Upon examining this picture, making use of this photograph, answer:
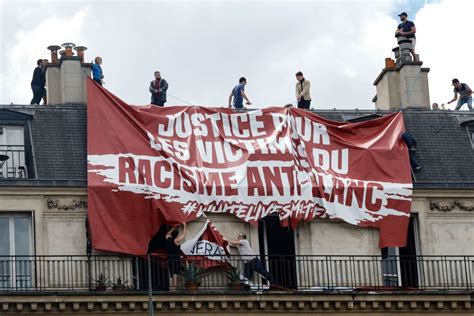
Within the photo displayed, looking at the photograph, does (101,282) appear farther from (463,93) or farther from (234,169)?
(463,93)

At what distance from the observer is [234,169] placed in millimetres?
61781

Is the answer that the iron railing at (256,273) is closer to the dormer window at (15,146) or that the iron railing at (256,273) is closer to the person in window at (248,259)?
the person in window at (248,259)

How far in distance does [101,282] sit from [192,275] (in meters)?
2.58

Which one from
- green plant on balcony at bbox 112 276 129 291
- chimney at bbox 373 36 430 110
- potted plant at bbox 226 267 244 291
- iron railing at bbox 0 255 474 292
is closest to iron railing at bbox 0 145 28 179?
iron railing at bbox 0 255 474 292

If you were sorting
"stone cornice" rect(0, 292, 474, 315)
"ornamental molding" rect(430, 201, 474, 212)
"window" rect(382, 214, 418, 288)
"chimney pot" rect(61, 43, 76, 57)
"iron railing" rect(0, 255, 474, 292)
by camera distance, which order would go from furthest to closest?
1. "chimney pot" rect(61, 43, 76, 57)
2. "ornamental molding" rect(430, 201, 474, 212)
3. "window" rect(382, 214, 418, 288)
4. "iron railing" rect(0, 255, 474, 292)
5. "stone cornice" rect(0, 292, 474, 315)

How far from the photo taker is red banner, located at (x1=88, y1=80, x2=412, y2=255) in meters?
60.3

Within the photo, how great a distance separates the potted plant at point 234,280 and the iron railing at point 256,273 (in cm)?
3

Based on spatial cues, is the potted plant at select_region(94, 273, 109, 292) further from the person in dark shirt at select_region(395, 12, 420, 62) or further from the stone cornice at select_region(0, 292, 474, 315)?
the person in dark shirt at select_region(395, 12, 420, 62)

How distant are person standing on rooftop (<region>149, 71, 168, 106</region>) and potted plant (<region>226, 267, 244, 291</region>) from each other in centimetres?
658

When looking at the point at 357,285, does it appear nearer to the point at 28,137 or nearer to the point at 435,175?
the point at 435,175

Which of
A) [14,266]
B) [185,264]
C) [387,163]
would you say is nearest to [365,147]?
[387,163]

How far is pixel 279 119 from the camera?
63.2m

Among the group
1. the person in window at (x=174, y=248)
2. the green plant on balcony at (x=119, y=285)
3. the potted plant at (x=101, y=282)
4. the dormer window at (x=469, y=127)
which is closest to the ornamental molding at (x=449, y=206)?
the dormer window at (x=469, y=127)

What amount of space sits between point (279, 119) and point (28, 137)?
7.44m
